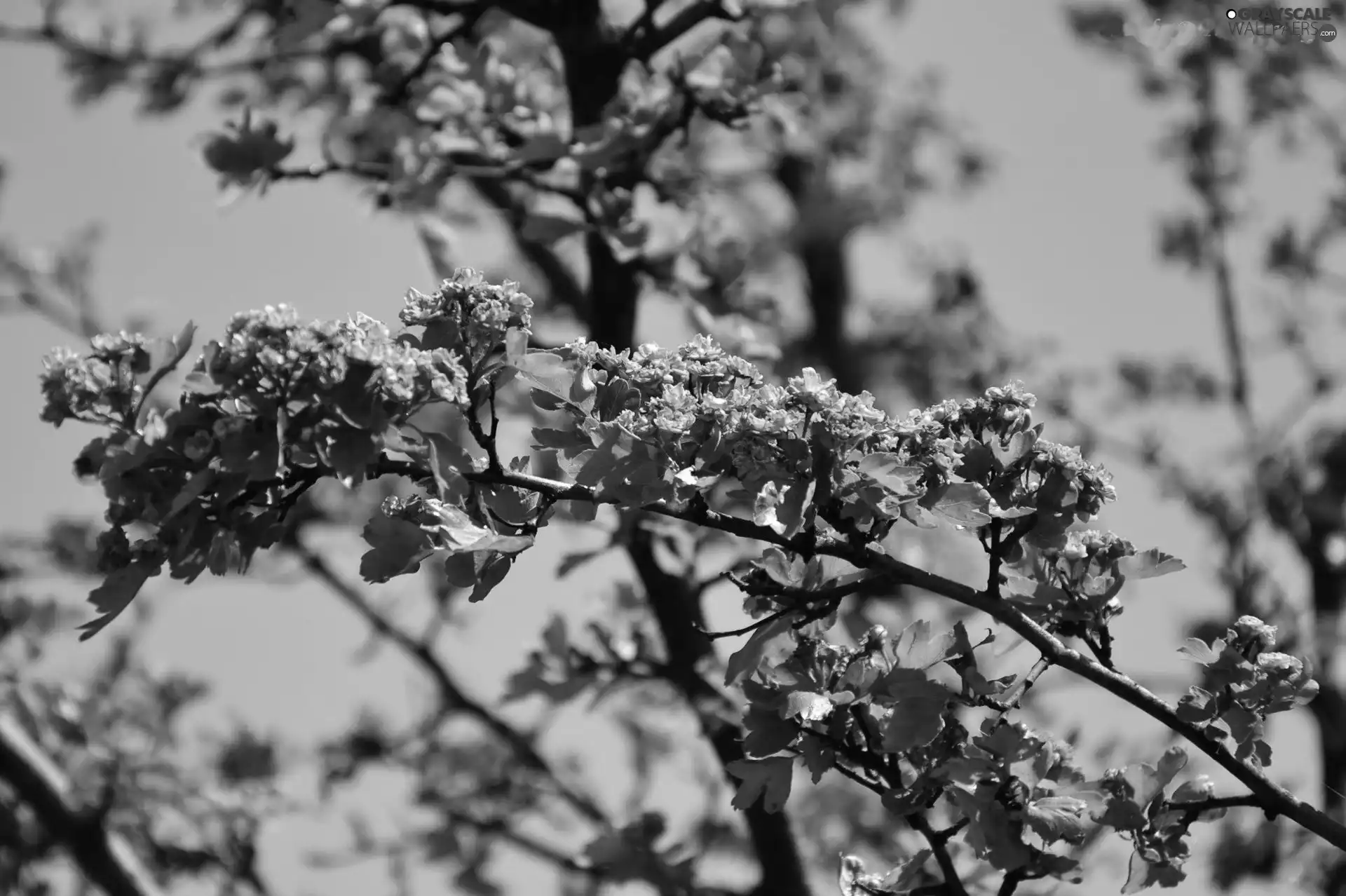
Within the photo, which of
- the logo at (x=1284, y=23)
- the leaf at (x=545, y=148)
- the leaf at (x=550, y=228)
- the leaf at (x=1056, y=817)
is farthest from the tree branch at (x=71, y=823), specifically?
the logo at (x=1284, y=23)

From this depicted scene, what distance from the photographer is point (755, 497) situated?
70.2 inches

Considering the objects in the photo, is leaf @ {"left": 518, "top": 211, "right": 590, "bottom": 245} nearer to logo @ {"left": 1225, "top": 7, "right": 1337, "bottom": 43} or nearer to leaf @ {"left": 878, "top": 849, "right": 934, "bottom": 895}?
leaf @ {"left": 878, "top": 849, "right": 934, "bottom": 895}

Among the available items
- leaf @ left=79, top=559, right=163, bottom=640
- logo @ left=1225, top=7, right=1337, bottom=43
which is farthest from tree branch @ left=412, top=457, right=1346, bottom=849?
logo @ left=1225, top=7, right=1337, bottom=43

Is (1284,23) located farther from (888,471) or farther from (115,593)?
(115,593)

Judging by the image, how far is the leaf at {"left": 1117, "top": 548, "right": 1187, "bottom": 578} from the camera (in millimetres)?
1885

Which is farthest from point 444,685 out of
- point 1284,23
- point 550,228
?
point 1284,23

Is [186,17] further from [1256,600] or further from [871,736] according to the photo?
[1256,600]

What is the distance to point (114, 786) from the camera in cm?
421

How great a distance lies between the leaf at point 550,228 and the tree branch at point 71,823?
2.46 metres

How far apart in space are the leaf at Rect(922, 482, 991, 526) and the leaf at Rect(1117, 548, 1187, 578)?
0.99ft

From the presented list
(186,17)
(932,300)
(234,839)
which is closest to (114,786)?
(234,839)

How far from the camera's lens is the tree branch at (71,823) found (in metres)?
4.01

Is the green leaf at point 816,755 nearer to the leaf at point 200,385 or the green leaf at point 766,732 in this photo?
the green leaf at point 766,732

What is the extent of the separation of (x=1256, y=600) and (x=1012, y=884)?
487 centimetres
